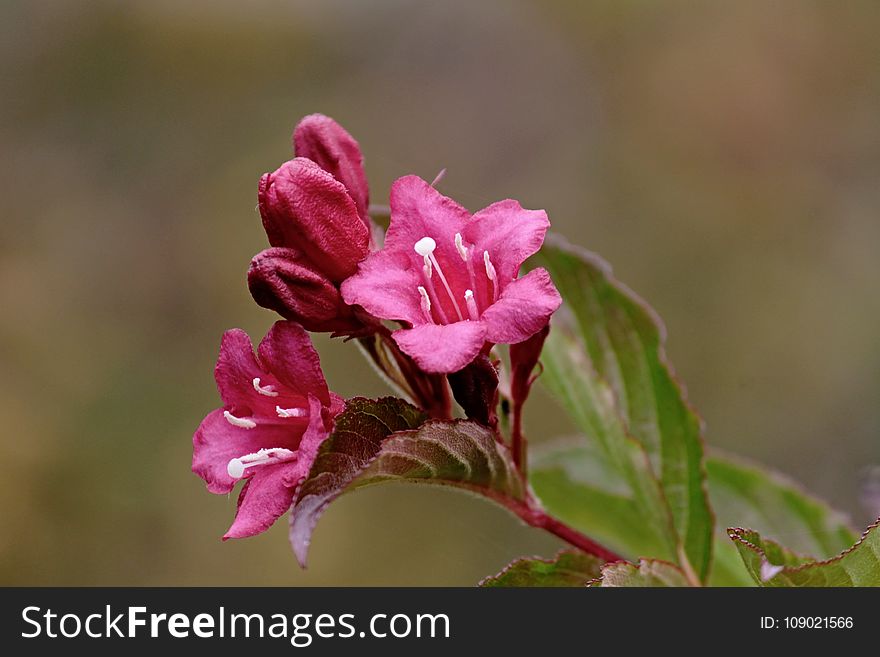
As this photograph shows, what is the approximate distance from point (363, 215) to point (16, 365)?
3.55 meters

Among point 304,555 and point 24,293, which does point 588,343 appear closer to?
point 304,555

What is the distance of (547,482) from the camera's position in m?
1.82

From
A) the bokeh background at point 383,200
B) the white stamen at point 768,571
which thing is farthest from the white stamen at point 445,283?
the bokeh background at point 383,200

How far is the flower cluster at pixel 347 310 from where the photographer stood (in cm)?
107

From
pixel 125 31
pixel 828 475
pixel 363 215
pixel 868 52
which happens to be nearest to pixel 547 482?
pixel 363 215

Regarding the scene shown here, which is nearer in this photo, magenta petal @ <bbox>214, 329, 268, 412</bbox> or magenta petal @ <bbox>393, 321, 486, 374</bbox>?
magenta petal @ <bbox>393, 321, 486, 374</bbox>

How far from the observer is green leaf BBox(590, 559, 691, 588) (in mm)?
1102

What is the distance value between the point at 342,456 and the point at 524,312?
0.27 meters

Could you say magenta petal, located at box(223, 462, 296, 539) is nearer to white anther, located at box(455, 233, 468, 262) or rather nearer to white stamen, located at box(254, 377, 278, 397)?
white stamen, located at box(254, 377, 278, 397)

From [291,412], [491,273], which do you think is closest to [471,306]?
[491,273]

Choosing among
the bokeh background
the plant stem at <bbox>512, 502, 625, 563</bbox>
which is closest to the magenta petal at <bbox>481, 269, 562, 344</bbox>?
the plant stem at <bbox>512, 502, 625, 563</bbox>

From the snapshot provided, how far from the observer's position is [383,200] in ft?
14.9

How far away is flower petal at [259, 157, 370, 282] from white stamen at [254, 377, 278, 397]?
16 centimetres

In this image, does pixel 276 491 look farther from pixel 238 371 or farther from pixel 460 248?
pixel 460 248
